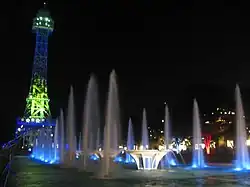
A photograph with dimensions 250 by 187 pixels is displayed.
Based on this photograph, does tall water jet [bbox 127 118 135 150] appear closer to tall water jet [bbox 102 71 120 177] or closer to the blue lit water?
tall water jet [bbox 102 71 120 177]

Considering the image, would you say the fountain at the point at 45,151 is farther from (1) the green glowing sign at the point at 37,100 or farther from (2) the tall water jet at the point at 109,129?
(1) the green glowing sign at the point at 37,100

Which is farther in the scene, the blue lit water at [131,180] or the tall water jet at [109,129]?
the tall water jet at [109,129]

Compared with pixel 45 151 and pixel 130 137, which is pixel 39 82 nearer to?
pixel 130 137

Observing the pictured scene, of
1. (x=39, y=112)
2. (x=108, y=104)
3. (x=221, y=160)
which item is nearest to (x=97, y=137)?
(x=221, y=160)

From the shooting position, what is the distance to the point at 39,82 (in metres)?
93.4

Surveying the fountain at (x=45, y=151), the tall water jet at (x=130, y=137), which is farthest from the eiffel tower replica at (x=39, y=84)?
the tall water jet at (x=130, y=137)

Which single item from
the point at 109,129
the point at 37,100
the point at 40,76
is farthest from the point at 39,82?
the point at 109,129

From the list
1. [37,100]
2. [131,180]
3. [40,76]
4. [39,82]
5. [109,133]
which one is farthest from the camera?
[40,76]

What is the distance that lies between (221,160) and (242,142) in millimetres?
3408

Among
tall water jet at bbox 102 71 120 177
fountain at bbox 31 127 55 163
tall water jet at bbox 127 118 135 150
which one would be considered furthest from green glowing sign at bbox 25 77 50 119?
tall water jet at bbox 102 71 120 177

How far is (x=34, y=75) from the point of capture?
307 feet

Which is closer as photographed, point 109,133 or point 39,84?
point 109,133

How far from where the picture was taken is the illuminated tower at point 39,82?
91812 millimetres

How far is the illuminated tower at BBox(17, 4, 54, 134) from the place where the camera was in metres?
91.8
